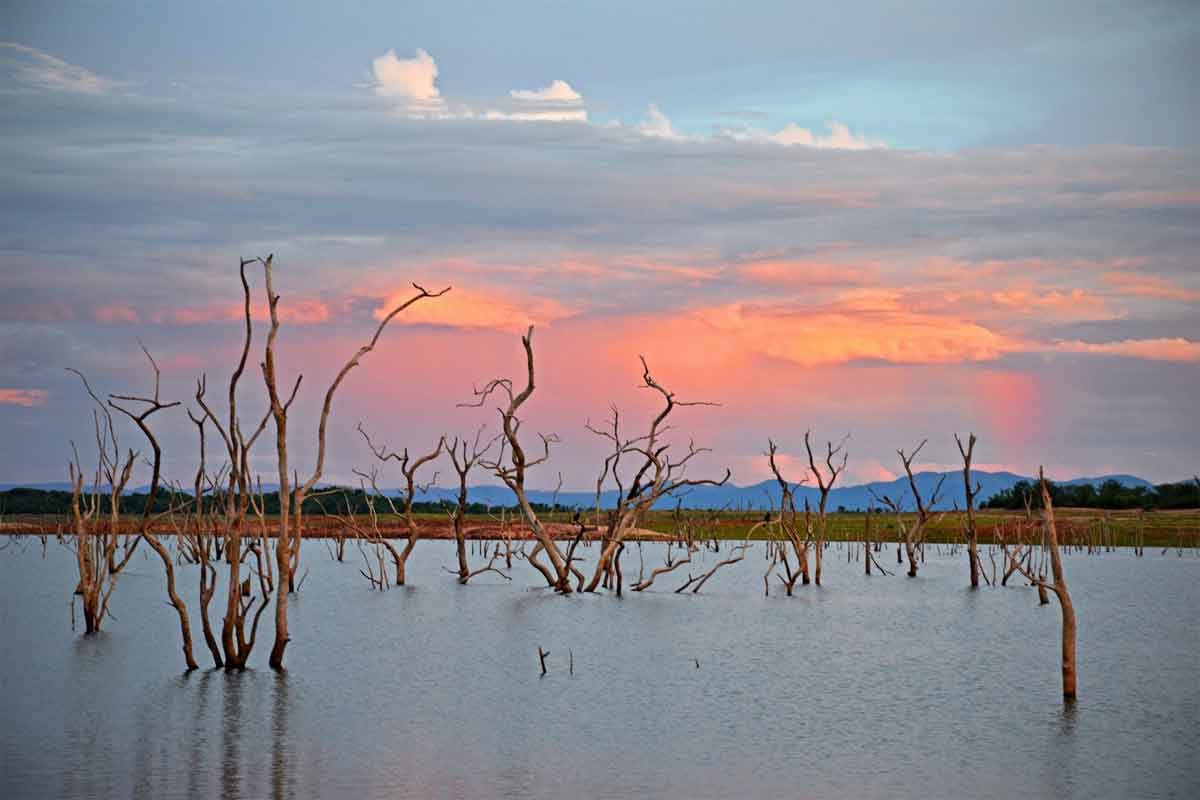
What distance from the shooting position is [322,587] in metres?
47.6

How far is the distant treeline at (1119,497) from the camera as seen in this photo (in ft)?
332

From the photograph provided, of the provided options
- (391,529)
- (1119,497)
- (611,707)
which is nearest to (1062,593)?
(611,707)

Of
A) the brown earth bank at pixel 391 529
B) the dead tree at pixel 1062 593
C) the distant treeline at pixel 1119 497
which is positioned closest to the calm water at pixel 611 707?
the dead tree at pixel 1062 593

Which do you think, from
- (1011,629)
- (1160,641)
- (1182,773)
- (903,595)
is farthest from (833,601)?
(1182,773)

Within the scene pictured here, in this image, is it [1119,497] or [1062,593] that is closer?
[1062,593]

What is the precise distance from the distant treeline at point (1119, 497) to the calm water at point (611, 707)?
69711mm

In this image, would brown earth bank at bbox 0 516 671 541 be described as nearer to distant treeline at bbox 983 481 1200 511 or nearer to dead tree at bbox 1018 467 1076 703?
distant treeline at bbox 983 481 1200 511

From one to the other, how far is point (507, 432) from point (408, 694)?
1634cm

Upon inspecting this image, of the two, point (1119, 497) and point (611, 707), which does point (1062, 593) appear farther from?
point (1119, 497)

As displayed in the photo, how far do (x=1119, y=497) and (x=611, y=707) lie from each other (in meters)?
95.5

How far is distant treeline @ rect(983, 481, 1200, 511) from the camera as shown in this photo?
332ft

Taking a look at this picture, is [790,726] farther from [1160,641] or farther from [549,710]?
[1160,641]

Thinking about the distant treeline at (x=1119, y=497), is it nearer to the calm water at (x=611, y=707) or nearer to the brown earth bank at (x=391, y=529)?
the brown earth bank at (x=391, y=529)

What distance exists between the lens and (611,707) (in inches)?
796
